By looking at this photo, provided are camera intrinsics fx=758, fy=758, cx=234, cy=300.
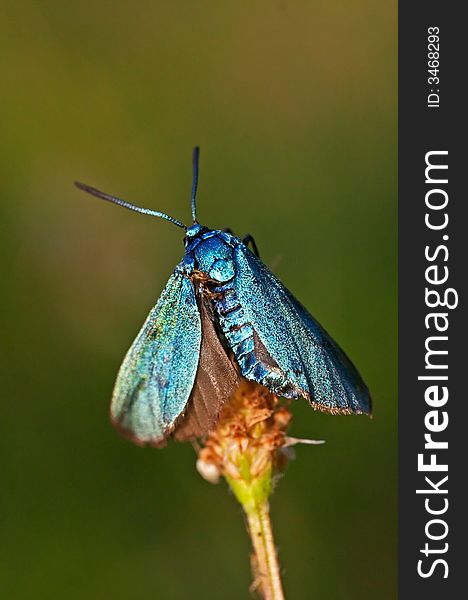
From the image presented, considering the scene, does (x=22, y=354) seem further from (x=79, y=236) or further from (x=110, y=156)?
(x=110, y=156)

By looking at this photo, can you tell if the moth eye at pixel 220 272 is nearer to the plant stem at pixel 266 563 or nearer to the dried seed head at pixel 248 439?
the dried seed head at pixel 248 439

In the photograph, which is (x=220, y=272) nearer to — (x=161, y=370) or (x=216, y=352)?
(x=216, y=352)

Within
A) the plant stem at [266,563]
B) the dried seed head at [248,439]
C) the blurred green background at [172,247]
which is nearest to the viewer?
the plant stem at [266,563]

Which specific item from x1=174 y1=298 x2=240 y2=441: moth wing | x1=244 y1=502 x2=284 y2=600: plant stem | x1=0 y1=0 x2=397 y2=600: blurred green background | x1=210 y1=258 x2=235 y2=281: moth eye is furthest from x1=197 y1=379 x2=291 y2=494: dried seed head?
x1=0 y1=0 x2=397 y2=600: blurred green background

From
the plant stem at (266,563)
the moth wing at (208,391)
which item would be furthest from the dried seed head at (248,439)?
the plant stem at (266,563)

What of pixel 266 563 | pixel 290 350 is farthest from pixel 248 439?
pixel 266 563

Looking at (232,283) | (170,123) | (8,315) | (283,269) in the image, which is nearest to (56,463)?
(8,315)
